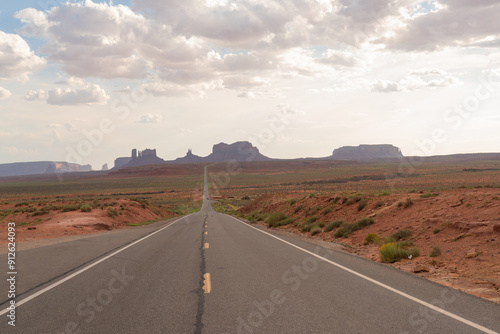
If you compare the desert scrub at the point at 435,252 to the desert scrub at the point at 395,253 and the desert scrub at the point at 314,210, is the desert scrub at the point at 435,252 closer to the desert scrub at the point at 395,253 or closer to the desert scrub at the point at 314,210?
the desert scrub at the point at 395,253

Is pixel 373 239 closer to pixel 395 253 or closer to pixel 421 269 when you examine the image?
pixel 395 253

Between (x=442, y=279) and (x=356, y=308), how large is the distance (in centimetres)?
400

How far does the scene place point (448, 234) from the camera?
13367mm

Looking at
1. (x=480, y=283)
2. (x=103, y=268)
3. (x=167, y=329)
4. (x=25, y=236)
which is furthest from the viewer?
(x=25, y=236)

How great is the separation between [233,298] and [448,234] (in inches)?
378

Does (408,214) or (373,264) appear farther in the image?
(408,214)

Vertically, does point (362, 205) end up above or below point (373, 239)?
above

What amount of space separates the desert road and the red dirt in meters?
1.37

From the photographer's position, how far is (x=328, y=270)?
9.66 m

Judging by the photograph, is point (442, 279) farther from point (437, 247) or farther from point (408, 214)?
point (408, 214)

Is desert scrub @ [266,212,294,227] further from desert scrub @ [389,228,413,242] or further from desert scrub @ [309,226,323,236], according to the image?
desert scrub @ [389,228,413,242]

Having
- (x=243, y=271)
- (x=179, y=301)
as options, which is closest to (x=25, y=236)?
(x=243, y=271)

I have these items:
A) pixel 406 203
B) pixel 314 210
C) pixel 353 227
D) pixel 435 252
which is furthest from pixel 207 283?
pixel 314 210

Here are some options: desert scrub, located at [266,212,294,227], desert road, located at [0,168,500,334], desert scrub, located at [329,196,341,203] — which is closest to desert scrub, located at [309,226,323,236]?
desert scrub, located at [329,196,341,203]
